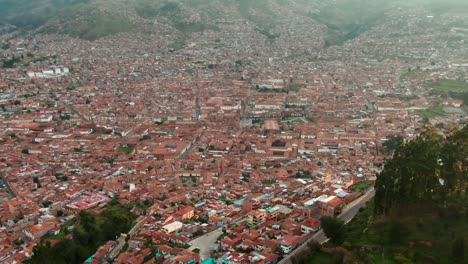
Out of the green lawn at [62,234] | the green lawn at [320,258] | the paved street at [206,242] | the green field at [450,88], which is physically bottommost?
the green lawn at [62,234]

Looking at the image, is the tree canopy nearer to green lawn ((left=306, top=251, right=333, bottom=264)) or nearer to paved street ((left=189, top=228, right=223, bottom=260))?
green lawn ((left=306, top=251, right=333, bottom=264))

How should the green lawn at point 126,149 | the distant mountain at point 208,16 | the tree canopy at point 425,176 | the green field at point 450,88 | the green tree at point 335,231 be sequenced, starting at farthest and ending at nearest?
the distant mountain at point 208,16 → the green field at point 450,88 → the green lawn at point 126,149 → the tree canopy at point 425,176 → the green tree at point 335,231

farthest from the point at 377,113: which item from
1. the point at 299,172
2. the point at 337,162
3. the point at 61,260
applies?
the point at 61,260

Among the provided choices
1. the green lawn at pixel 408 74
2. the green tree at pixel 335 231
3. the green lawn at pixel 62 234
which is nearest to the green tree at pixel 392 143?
the green tree at pixel 335 231

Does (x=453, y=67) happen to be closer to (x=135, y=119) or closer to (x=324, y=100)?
(x=324, y=100)

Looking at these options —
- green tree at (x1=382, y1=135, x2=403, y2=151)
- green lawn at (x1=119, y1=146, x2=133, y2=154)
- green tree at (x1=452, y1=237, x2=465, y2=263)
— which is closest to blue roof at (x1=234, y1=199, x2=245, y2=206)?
green tree at (x1=452, y1=237, x2=465, y2=263)

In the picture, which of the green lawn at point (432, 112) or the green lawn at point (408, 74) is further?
the green lawn at point (408, 74)

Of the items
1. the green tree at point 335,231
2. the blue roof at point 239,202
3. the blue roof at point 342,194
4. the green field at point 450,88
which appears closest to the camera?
the green tree at point 335,231

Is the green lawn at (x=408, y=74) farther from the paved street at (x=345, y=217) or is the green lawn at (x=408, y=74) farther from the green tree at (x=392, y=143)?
the paved street at (x=345, y=217)

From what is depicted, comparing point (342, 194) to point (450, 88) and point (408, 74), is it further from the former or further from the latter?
point (408, 74)
